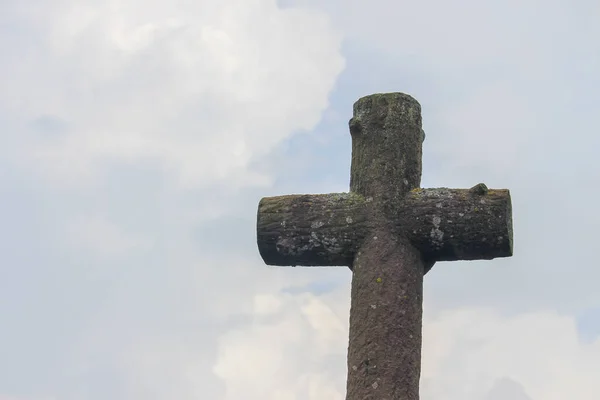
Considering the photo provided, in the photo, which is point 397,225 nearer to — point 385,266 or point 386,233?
point 386,233

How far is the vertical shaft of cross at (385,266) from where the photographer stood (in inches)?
220

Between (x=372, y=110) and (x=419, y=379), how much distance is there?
1989mm

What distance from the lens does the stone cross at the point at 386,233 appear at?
5.66 metres

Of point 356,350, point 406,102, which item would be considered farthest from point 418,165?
point 356,350

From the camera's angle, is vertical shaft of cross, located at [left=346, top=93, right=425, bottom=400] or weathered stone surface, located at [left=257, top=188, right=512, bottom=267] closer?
vertical shaft of cross, located at [left=346, top=93, right=425, bottom=400]

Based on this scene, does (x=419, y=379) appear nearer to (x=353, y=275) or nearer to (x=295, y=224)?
(x=353, y=275)

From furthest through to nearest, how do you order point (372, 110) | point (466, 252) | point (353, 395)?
1. point (372, 110)
2. point (466, 252)
3. point (353, 395)

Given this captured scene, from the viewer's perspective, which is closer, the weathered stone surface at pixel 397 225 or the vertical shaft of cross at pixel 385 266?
the vertical shaft of cross at pixel 385 266

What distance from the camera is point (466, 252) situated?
598cm

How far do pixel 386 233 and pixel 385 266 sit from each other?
0.26 m

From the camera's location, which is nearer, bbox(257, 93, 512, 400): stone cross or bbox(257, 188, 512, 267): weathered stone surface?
bbox(257, 93, 512, 400): stone cross

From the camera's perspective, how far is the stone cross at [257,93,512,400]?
566 cm

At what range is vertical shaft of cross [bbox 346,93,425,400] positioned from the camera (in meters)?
5.60

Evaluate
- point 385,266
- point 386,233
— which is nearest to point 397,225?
point 386,233
